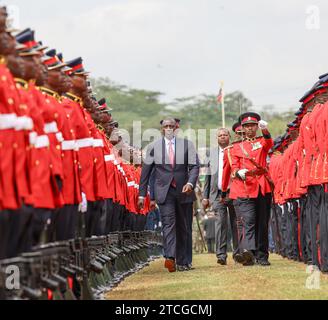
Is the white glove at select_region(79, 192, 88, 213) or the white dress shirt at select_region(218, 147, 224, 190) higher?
the white dress shirt at select_region(218, 147, 224, 190)

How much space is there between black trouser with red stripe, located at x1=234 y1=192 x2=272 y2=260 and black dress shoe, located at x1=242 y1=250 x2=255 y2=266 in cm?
8

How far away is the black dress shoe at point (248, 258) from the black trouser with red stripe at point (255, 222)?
76 millimetres

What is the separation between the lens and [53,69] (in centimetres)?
1150

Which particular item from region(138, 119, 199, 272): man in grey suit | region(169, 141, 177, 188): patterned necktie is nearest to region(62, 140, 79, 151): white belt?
region(138, 119, 199, 272): man in grey suit

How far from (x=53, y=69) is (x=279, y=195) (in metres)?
11.1

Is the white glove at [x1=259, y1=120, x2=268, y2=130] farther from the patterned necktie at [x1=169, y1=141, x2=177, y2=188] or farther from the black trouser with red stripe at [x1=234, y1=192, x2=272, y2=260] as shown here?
the patterned necktie at [x1=169, y1=141, x2=177, y2=188]

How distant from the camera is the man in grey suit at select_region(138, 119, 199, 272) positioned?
17.4 m

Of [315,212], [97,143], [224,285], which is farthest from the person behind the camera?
[315,212]

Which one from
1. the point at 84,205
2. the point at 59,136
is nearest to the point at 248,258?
the point at 84,205

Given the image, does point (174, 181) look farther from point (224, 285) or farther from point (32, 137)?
point (32, 137)

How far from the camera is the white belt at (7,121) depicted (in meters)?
8.94

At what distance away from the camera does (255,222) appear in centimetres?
1755

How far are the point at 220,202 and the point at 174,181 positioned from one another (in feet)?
7.31

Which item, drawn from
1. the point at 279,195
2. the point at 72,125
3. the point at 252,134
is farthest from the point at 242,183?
the point at 72,125
